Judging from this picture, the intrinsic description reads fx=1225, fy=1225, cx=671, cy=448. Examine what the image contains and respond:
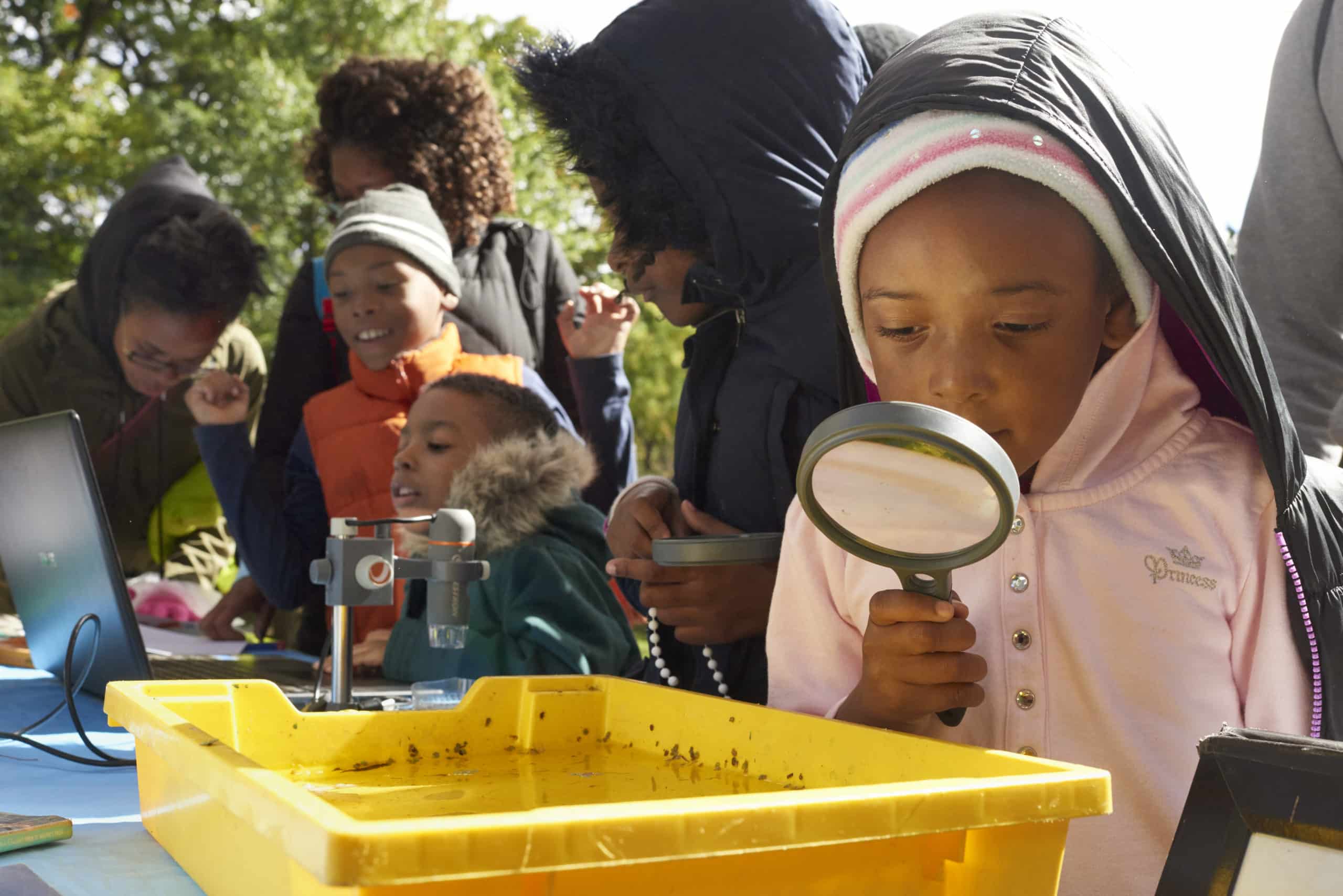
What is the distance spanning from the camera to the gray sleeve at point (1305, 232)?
1852mm

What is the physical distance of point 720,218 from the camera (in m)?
1.68

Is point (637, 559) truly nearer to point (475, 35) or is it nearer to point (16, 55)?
point (475, 35)

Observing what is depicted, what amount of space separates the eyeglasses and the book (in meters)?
2.51

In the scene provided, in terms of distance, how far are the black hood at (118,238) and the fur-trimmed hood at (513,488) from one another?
1650 mm

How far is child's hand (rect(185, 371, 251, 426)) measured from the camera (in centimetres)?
281

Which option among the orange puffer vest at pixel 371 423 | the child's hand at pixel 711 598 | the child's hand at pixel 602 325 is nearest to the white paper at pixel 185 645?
the orange puffer vest at pixel 371 423

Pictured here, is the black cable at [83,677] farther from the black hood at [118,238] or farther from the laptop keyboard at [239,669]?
the black hood at [118,238]

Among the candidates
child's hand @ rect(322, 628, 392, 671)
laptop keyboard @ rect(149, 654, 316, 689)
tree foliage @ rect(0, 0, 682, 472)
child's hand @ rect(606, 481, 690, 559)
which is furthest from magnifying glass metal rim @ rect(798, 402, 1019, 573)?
tree foliage @ rect(0, 0, 682, 472)

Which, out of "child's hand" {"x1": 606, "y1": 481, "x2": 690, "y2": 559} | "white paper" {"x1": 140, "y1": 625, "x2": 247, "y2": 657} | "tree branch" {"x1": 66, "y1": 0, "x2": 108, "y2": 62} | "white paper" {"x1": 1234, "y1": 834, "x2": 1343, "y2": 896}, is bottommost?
"white paper" {"x1": 140, "y1": 625, "x2": 247, "y2": 657}

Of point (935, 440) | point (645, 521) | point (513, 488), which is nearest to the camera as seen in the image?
point (935, 440)

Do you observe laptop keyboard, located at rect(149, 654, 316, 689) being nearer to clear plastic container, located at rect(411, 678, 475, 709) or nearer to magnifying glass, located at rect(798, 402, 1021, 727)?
clear plastic container, located at rect(411, 678, 475, 709)

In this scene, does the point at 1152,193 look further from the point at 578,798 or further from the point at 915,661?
the point at 578,798

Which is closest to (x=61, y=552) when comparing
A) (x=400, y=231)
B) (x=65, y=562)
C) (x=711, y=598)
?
(x=65, y=562)

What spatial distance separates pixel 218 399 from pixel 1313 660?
7.94 feet
